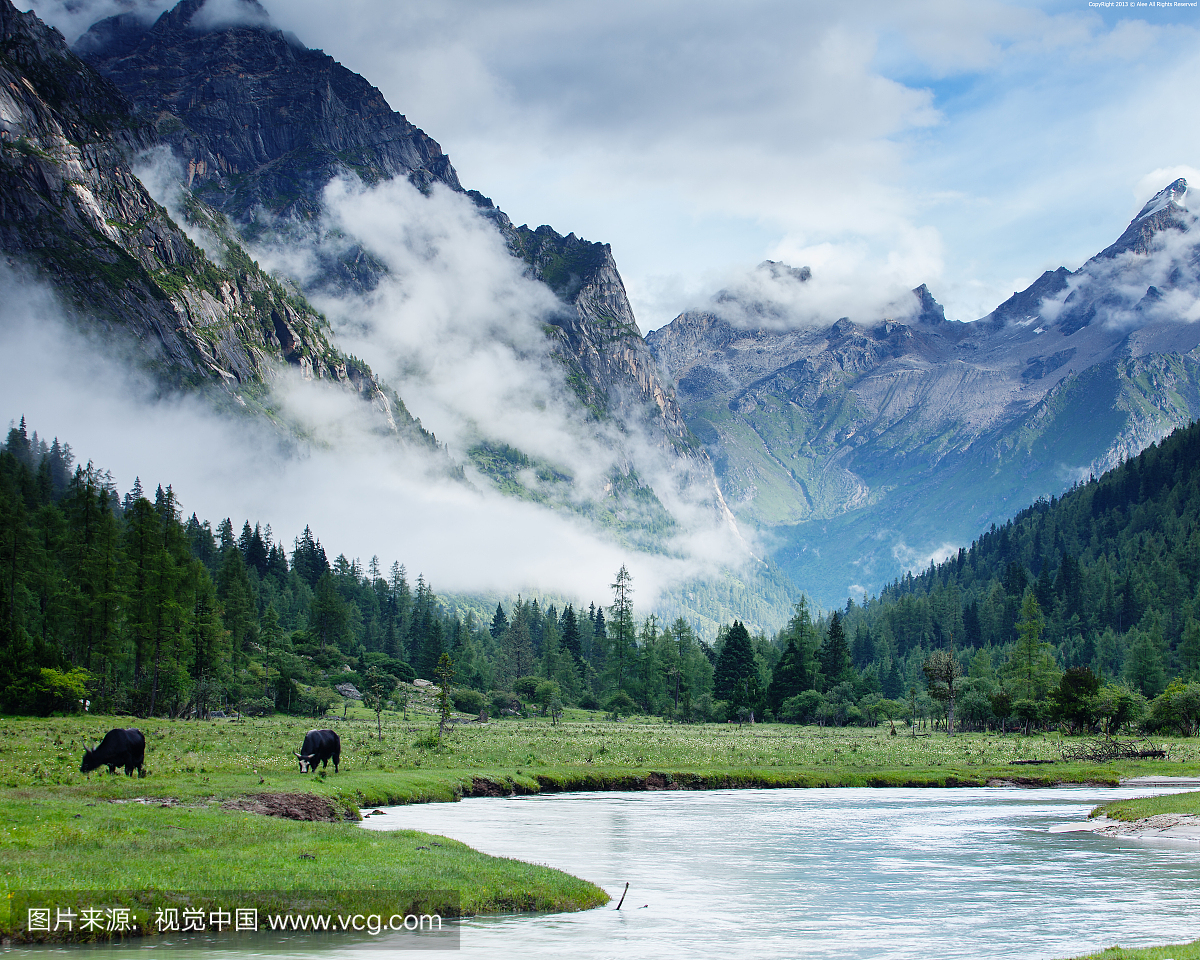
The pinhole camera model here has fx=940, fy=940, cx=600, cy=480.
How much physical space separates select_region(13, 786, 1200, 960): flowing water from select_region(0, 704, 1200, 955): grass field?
2.56 metres

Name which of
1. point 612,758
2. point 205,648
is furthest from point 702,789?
point 205,648

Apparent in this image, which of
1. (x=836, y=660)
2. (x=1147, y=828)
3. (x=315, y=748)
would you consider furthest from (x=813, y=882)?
A: (x=836, y=660)

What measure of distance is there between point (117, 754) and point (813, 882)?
3440 cm

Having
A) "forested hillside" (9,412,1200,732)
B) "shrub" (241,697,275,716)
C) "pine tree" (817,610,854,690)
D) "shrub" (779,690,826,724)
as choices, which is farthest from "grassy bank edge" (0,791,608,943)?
"pine tree" (817,610,854,690)

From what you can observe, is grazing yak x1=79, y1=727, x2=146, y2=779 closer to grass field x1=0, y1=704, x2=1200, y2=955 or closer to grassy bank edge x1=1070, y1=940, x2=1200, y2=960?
grass field x1=0, y1=704, x2=1200, y2=955

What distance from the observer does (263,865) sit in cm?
2836

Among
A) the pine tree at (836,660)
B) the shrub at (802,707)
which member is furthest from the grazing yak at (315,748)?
the pine tree at (836,660)

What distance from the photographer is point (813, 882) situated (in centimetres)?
3572

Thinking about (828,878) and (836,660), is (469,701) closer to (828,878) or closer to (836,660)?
(836,660)

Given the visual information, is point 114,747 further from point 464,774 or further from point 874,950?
point 874,950

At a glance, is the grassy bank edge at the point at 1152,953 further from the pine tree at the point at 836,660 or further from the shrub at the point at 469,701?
the pine tree at the point at 836,660

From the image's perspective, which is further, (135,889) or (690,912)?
(690,912)

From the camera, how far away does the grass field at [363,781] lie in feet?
91.0

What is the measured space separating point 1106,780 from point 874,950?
2511 inches
